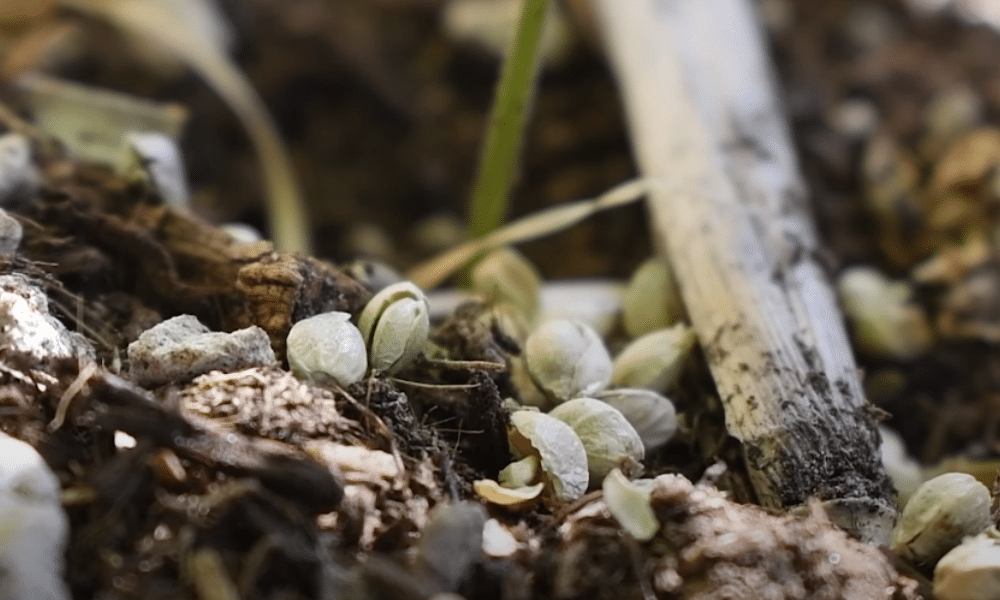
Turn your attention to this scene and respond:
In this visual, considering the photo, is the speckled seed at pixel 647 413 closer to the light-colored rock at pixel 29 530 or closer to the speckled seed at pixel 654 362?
the speckled seed at pixel 654 362

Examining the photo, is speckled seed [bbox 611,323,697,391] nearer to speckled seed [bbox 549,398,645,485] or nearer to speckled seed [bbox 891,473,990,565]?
speckled seed [bbox 549,398,645,485]

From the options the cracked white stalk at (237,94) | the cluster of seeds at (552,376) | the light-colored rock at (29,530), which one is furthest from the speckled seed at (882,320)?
the light-colored rock at (29,530)

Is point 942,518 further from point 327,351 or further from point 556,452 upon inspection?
point 327,351

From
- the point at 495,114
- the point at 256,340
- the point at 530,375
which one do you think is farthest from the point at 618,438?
the point at 495,114

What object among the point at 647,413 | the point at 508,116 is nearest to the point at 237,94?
the point at 508,116

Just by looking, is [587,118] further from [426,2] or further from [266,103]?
[266,103]

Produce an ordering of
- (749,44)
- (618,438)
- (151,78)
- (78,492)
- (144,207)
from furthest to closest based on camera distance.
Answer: (151,78) < (749,44) < (144,207) < (618,438) < (78,492)

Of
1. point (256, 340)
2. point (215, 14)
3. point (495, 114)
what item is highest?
point (215, 14)
